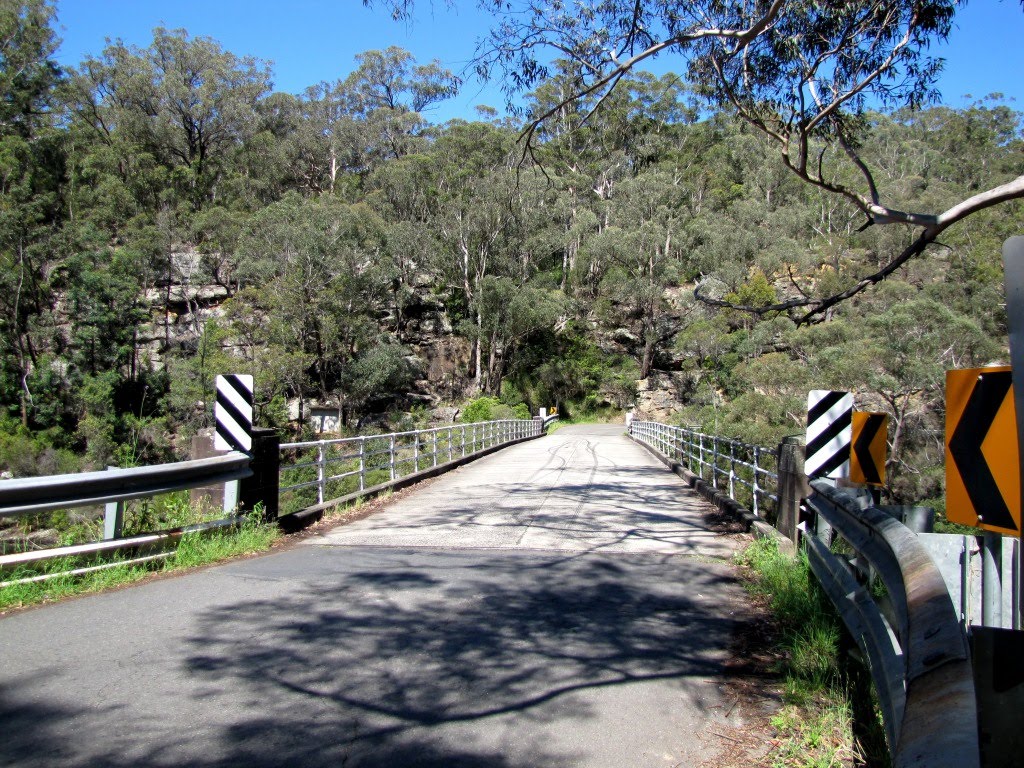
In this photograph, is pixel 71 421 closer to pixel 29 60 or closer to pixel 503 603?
pixel 29 60

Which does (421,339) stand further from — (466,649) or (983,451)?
(983,451)

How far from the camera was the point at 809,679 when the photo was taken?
4.23 m

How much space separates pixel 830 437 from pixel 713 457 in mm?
5170

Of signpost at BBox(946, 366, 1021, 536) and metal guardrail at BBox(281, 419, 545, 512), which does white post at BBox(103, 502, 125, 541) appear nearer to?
signpost at BBox(946, 366, 1021, 536)

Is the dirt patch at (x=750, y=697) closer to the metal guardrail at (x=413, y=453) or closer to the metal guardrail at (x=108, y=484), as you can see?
the metal guardrail at (x=108, y=484)

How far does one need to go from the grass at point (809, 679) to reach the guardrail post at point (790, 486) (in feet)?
3.51

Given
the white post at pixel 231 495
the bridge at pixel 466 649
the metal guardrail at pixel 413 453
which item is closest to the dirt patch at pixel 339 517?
the bridge at pixel 466 649

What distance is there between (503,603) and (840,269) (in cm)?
4555

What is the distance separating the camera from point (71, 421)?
4281 cm

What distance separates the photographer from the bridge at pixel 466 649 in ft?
9.14

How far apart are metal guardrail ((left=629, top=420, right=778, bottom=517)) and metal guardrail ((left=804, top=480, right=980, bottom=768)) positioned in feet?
15.7

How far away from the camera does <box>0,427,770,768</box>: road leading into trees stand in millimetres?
3402

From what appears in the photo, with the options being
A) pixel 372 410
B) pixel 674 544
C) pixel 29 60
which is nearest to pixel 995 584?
pixel 674 544

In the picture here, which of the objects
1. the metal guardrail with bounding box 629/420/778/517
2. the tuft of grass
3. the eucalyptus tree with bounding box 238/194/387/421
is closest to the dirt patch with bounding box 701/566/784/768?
the metal guardrail with bounding box 629/420/778/517
